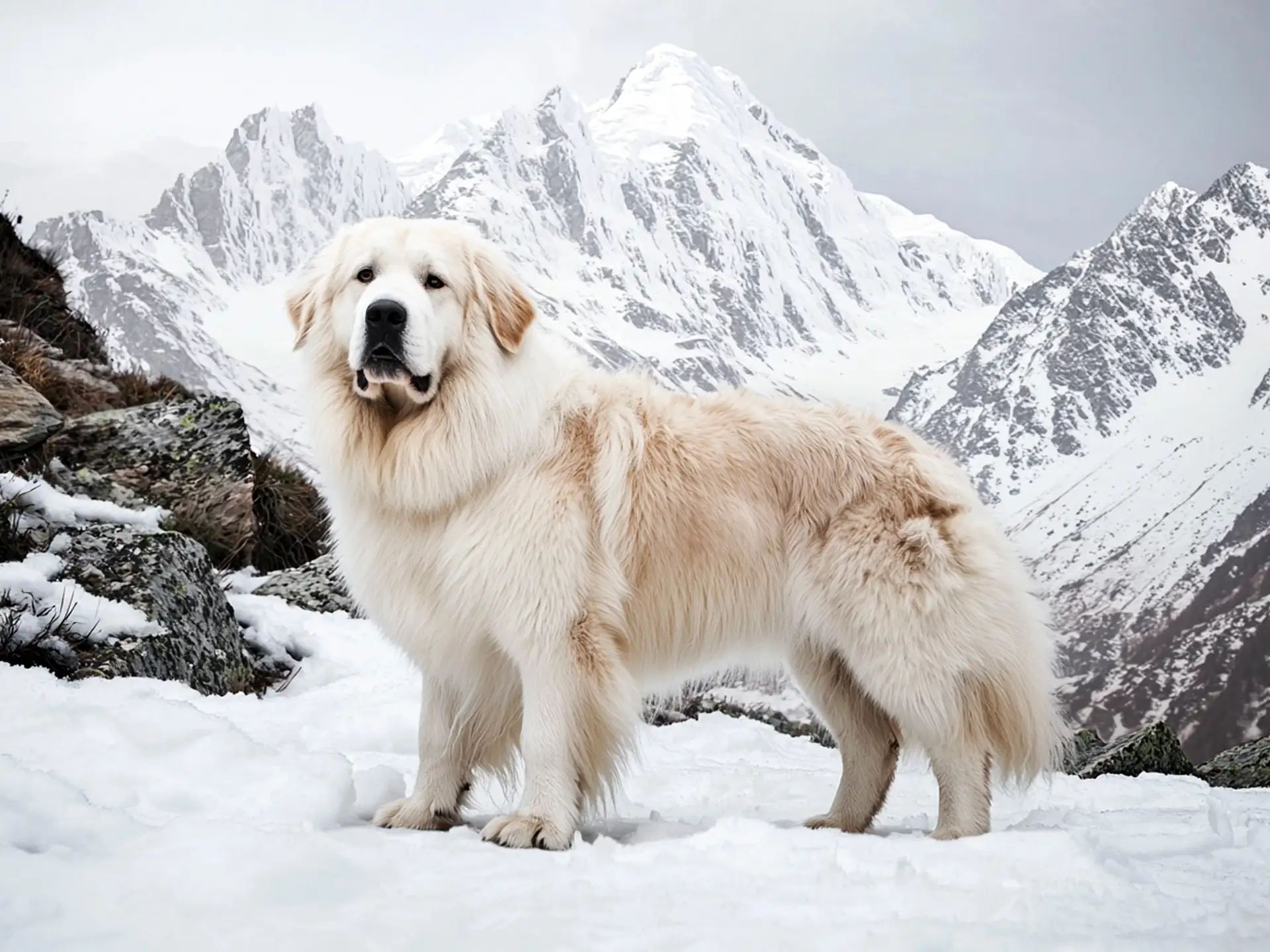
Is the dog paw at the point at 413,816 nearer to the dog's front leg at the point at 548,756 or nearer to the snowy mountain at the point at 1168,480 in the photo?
the dog's front leg at the point at 548,756

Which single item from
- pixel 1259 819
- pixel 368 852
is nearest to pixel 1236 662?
pixel 1259 819

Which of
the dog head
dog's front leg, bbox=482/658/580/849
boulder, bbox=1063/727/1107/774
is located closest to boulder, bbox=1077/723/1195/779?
boulder, bbox=1063/727/1107/774

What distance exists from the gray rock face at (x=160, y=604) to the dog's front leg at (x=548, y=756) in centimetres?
187

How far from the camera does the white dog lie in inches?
121

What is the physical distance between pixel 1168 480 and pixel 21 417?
449 feet

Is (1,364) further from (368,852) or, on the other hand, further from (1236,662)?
(1236,662)

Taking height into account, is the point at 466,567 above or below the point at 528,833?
above

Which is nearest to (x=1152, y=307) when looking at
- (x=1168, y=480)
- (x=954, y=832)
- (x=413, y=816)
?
(x=1168, y=480)

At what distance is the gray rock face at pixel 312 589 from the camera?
6.55 metres

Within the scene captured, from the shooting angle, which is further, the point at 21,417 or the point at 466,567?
the point at 21,417

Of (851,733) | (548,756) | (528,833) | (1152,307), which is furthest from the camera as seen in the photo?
(1152,307)

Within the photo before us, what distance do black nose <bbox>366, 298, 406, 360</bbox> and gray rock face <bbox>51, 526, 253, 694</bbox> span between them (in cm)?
Result: 184

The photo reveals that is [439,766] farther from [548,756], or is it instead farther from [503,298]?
[503,298]

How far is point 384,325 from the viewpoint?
121 inches
